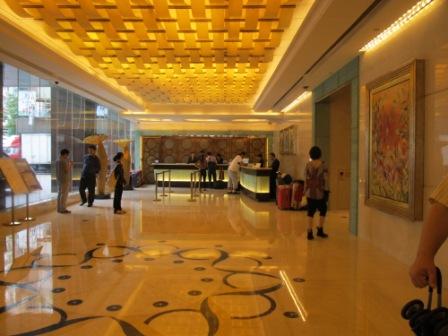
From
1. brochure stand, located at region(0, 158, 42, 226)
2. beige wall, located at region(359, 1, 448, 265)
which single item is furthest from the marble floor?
brochure stand, located at region(0, 158, 42, 226)

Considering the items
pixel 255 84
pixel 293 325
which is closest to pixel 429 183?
pixel 293 325

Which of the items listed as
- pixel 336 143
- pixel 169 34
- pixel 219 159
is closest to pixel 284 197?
pixel 336 143

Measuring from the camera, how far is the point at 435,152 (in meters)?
4.66

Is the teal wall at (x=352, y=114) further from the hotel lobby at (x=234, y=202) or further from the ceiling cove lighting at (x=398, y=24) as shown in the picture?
the ceiling cove lighting at (x=398, y=24)

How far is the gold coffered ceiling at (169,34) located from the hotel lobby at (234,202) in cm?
4

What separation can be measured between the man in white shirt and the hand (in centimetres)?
1418

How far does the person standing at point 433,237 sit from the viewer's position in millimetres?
1445

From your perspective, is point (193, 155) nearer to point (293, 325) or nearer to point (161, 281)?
point (161, 281)

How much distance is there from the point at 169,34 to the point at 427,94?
446 cm

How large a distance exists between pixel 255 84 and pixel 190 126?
335 inches

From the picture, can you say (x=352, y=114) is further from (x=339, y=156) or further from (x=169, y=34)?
(x=169, y=34)

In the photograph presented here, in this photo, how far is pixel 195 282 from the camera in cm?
457

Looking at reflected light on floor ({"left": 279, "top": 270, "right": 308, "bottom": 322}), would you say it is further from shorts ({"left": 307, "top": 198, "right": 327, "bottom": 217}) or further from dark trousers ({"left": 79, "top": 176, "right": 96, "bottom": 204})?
dark trousers ({"left": 79, "top": 176, "right": 96, "bottom": 204})

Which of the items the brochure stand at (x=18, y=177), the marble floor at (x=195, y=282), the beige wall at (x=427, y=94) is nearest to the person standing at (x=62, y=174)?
the brochure stand at (x=18, y=177)
